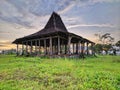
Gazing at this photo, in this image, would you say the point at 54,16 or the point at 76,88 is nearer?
the point at 76,88

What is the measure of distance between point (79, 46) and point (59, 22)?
16.6 feet

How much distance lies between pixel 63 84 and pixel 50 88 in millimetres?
698

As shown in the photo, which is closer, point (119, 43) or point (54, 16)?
point (54, 16)

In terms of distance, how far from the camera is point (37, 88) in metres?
5.98

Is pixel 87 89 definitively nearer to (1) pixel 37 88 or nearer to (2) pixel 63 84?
(2) pixel 63 84

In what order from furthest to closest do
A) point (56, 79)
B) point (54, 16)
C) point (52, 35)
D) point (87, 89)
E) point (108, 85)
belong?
point (54, 16) → point (52, 35) → point (56, 79) → point (108, 85) → point (87, 89)

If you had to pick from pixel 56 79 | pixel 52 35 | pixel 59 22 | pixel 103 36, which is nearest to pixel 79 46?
pixel 59 22

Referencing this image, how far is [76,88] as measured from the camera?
589 cm

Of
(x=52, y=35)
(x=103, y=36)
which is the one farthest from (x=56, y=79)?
(x=103, y=36)

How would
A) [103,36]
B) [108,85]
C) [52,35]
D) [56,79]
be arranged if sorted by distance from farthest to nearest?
[103,36]
[52,35]
[56,79]
[108,85]

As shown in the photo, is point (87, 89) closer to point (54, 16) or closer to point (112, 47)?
point (54, 16)

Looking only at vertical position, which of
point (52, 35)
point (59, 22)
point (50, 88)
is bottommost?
point (50, 88)

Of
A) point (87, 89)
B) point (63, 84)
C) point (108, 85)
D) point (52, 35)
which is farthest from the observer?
point (52, 35)

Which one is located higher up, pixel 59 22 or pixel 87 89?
pixel 59 22
